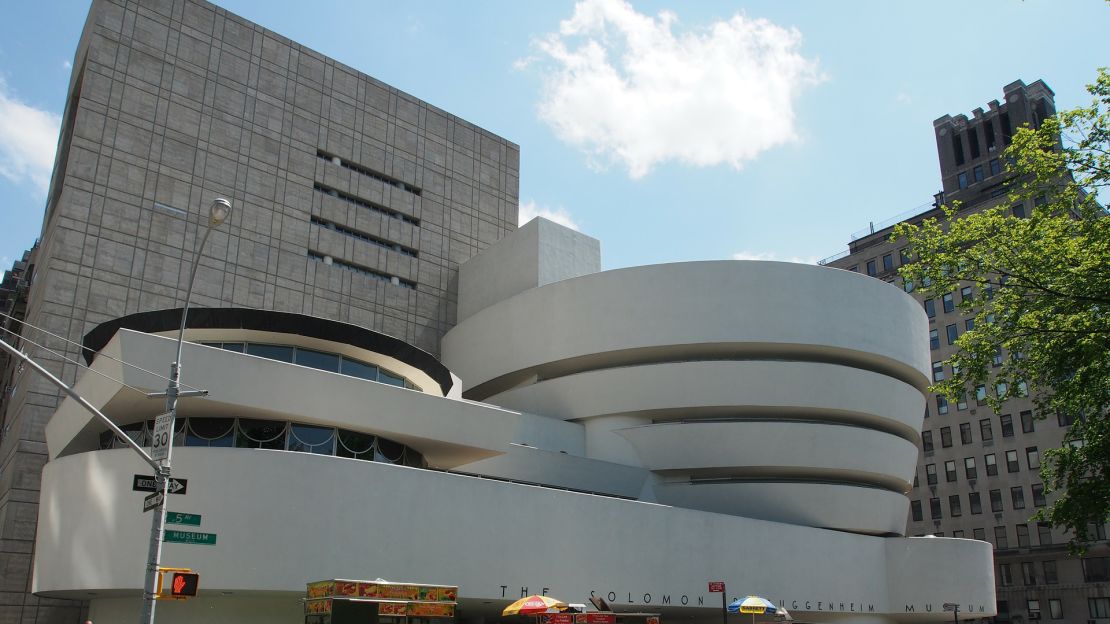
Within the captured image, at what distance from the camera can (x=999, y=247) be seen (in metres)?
23.6

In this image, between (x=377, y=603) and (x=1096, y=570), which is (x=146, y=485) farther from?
(x=1096, y=570)

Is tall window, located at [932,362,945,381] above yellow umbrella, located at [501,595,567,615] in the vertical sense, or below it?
above

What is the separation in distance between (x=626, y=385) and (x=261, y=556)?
20.2 m

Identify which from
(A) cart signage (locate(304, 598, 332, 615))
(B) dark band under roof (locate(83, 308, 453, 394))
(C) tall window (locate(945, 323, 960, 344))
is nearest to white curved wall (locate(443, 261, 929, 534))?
(B) dark band under roof (locate(83, 308, 453, 394))

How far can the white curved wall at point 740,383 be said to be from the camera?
39.6 meters

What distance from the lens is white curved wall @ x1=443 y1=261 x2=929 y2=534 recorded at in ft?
130

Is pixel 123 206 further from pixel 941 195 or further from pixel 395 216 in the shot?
pixel 941 195

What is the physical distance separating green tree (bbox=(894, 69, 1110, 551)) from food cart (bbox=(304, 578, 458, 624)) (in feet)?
49.6

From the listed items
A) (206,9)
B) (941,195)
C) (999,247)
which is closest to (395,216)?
(206,9)

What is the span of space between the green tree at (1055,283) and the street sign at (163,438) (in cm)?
1963

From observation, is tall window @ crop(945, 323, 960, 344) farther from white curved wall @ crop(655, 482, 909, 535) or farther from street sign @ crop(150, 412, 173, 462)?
street sign @ crop(150, 412, 173, 462)

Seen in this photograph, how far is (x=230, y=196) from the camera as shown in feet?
150

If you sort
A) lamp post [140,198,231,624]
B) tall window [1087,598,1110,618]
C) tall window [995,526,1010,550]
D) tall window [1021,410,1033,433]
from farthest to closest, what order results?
tall window [1021,410,1033,433], tall window [995,526,1010,550], tall window [1087,598,1110,618], lamp post [140,198,231,624]

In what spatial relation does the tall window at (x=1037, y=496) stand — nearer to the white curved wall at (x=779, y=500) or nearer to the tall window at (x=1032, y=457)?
the tall window at (x=1032, y=457)
